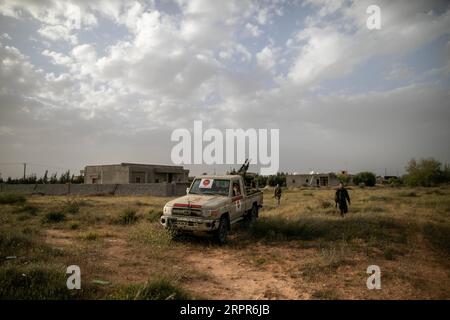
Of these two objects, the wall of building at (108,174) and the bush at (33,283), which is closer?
the bush at (33,283)

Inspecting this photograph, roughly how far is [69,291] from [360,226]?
344 inches

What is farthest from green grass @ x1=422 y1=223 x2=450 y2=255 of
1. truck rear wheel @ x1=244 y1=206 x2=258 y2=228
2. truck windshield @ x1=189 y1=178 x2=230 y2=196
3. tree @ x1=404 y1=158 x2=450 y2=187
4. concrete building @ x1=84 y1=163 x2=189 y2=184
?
tree @ x1=404 y1=158 x2=450 y2=187

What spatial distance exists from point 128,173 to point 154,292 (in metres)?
36.8

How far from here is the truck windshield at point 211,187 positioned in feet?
30.3

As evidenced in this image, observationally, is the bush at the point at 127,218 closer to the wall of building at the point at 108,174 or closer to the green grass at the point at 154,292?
the green grass at the point at 154,292

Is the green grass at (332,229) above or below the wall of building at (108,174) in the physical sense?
below

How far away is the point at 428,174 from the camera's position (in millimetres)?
50562

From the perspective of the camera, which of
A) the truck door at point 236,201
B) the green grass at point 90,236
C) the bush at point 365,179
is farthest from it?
the bush at point 365,179

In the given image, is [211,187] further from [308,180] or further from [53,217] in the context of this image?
[308,180]

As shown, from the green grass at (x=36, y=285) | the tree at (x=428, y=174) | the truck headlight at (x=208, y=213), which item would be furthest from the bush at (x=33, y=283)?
the tree at (x=428, y=174)

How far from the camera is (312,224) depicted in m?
9.87

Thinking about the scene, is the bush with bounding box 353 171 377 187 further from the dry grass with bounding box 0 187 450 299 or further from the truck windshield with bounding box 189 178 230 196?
the truck windshield with bounding box 189 178 230 196

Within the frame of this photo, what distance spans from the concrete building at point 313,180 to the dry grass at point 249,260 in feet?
196
